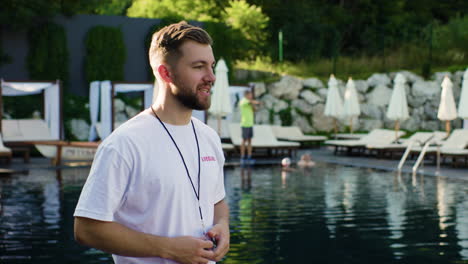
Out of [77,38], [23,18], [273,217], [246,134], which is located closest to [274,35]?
[77,38]

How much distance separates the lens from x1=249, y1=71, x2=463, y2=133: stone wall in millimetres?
25266

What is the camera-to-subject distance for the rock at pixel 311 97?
25834mm

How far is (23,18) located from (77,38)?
2390 mm

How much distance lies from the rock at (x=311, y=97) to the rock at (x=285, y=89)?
0.26 metres

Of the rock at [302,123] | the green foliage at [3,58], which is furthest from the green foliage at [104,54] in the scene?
the rock at [302,123]

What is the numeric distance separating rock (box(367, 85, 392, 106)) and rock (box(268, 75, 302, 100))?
3.03 metres

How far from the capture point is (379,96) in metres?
26.8

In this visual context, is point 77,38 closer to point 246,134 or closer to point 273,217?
point 246,134

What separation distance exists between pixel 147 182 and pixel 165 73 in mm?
361

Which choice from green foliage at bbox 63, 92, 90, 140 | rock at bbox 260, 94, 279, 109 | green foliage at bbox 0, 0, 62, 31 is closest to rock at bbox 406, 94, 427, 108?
rock at bbox 260, 94, 279, 109

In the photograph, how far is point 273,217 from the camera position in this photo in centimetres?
841

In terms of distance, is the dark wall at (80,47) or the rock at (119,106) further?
the rock at (119,106)

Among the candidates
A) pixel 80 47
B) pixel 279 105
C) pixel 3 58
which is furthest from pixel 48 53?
pixel 279 105

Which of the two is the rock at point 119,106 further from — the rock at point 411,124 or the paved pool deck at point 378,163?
the rock at point 411,124
